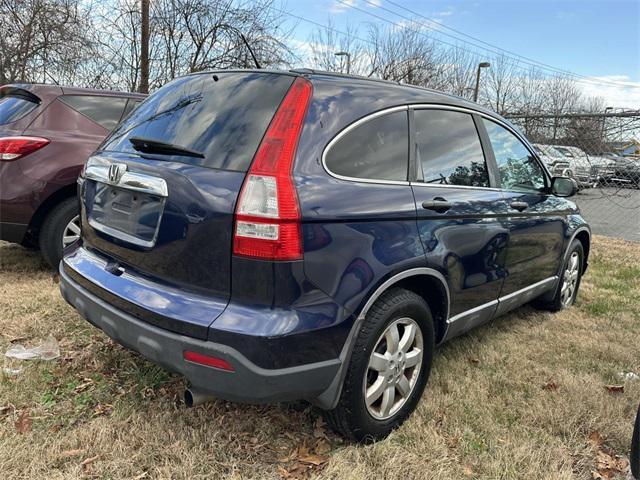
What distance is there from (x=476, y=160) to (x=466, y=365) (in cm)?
138

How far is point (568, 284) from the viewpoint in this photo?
4.61 metres

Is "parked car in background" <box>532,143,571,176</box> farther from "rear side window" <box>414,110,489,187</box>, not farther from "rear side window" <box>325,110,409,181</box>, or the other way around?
"rear side window" <box>325,110,409,181</box>

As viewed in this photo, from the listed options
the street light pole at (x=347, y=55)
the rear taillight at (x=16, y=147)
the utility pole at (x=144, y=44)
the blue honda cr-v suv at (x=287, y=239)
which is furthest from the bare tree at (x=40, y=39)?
the blue honda cr-v suv at (x=287, y=239)

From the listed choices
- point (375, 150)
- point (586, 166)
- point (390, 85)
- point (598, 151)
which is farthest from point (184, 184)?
point (586, 166)

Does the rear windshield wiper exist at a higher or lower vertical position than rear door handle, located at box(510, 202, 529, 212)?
higher

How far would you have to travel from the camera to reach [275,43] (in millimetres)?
14875

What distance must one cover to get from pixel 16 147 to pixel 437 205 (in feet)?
11.8

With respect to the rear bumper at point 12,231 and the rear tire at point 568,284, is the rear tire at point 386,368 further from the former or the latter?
the rear bumper at point 12,231

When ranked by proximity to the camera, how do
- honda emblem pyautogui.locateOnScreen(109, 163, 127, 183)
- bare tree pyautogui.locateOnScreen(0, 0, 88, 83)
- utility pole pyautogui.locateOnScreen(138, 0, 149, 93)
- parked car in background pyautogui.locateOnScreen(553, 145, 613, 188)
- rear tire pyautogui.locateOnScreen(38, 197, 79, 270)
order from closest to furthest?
honda emblem pyautogui.locateOnScreen(109, 163, 127, 183)
rear tire pyautogui.locateOnScreen(38, 197, 79, 270)
parked car in background pyautogui.locateOnScreen(553, 145, 613, 188)
utility pole pyautogui.locateOnScreen(138, 0, 149, 93)
bare tree pyautogui.locateOnScreen(0, 0, 88, 83)

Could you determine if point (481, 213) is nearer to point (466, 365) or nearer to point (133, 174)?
point (466, 365)

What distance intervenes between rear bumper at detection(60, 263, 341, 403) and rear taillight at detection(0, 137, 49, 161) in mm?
2740

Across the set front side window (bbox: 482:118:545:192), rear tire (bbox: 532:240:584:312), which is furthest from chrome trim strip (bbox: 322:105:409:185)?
rear tire (bbox: 532:240:584:312)

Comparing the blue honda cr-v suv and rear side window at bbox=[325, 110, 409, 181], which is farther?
rear side window at bbox=[325, 110, 409, 181]

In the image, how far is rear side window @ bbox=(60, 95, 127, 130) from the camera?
15.6 ft
